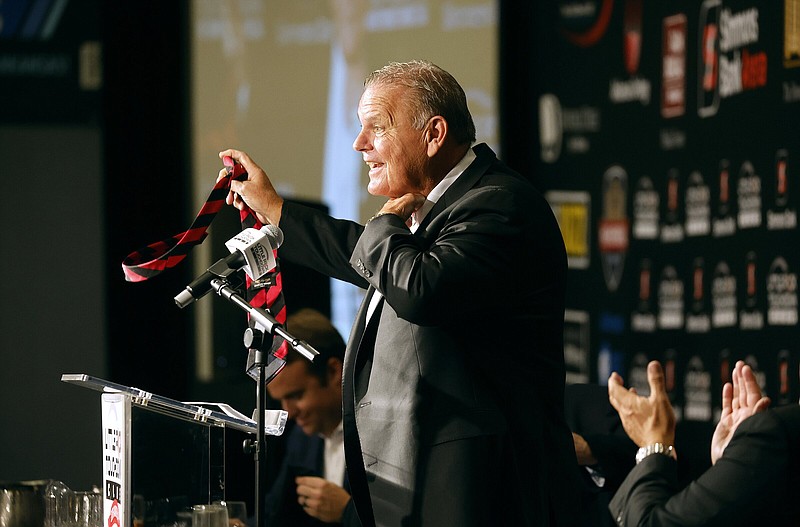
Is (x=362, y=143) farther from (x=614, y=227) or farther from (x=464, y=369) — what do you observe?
(x=614, y=227)

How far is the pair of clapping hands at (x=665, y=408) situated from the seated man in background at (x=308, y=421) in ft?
4.16

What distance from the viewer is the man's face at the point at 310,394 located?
13.0 ft

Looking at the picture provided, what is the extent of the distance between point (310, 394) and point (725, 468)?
1.81 meters

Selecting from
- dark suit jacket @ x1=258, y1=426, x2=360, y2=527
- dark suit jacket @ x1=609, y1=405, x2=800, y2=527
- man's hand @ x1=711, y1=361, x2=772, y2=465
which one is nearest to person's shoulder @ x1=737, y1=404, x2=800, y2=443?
dark suit jacket @ x1=609, y1=405, x2=800, y2=527

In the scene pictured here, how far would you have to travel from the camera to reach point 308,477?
374 centimetres

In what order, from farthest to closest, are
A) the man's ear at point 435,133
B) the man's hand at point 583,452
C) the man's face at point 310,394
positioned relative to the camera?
1. the man's face at point 310,394
2. the man's hand at point 583,452
3. the man's ear at point 435,133

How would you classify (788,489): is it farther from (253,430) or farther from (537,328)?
(253,430)

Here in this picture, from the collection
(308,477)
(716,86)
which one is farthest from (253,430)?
(716,86)

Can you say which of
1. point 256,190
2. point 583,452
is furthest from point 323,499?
point 256,190

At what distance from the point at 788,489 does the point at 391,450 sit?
71 cm

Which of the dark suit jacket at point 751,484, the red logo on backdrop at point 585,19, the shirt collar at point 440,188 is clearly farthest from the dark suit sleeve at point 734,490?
the red logo on backdrop at point 585,19

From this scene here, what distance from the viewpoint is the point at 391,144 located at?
8.43 feet

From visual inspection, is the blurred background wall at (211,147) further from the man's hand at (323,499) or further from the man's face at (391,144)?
the man's face at (391,144)

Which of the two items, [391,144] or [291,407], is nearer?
[391,144]
